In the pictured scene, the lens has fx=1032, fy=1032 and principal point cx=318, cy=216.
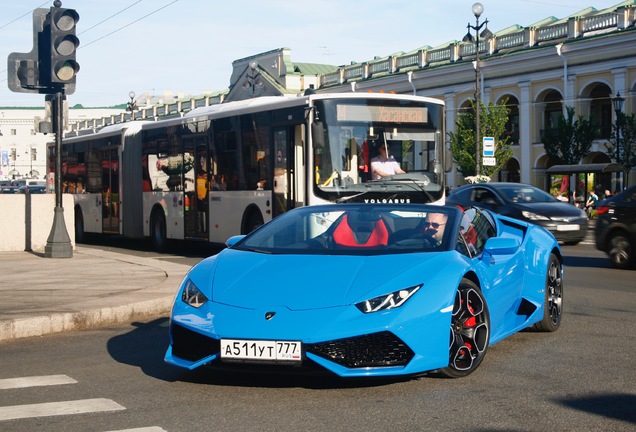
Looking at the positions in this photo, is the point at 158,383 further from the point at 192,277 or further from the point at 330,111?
the point at 330,111

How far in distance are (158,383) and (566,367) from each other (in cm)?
292

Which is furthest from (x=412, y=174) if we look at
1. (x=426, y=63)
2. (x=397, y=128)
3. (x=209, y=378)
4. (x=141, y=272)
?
(x=426, y=63)

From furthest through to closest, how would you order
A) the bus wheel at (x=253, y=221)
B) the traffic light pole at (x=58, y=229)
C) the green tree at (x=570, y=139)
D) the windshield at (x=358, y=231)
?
the green tree at (x=570, y=139) < the bus wheel at (x=253, y=221) < the traffic light pole at (x=58, y=229) < the windshield at (x=358, y=231)

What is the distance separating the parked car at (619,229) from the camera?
16641mm

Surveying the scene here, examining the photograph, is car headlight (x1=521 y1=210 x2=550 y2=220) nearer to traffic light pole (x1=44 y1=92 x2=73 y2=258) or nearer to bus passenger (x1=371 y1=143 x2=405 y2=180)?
bus passenger (x1=371 y1=143 x2=405 y2=180)

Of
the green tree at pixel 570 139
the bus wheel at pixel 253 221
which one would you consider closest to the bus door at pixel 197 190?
the bus wheel at pixel 253 221

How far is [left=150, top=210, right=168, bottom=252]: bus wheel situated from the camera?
23891 millimetres

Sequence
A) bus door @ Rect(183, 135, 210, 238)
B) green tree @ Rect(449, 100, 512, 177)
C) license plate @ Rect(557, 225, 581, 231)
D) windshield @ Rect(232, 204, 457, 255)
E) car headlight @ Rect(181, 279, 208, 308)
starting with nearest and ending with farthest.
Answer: car headlight @ Rect(181, 279, 208, 308) < windshield @ Rect(232, 204, 457, 255) < license plate @ Rect(557, 225, 581, 231) < bus door @ Rect(183, 135, 210, 238) < green tree @ Rect(449, 100, 512, 177)

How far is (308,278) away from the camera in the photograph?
6.85m

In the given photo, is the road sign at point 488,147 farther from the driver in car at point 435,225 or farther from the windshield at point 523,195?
the driver in car at point 435,225

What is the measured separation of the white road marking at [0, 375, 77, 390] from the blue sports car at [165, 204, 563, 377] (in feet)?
2.91

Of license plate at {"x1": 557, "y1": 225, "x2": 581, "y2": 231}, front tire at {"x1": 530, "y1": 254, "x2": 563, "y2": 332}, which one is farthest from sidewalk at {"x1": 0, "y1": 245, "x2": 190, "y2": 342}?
license plate at {"x1": 557, "y1": 225, "x2": 581, "y2": 231}

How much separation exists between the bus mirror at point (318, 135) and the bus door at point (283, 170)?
1139 millimetres

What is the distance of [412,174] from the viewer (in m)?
17.4
